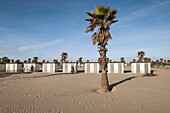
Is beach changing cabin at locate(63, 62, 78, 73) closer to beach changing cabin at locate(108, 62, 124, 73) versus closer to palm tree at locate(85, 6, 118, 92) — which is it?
beach changing cabin at locate(108, 62, 124, 73)

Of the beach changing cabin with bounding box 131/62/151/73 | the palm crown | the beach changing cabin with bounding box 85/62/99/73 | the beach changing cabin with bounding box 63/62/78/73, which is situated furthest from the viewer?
the beach changing cabin with bounding box 63/62/78/73

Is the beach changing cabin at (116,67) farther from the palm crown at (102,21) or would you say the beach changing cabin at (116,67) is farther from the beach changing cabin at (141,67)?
the palm crown at (102,21)

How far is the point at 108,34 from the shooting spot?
32.2 feet

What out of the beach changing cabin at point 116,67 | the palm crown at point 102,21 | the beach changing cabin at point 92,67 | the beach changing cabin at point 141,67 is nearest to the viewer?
the palm crown at point 102,21

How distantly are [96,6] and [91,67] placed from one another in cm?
2165

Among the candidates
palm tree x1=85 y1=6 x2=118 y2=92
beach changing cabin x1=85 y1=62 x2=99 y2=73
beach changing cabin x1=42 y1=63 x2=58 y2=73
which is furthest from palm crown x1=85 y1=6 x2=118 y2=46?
beach changing cabin x1=42 y1=63 x2=58 y2=73

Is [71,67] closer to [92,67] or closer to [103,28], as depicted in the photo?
[92,67]

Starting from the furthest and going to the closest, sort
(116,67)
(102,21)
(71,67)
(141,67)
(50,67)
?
(50,67), (71,67), (116,67), (141,67), (102,21)

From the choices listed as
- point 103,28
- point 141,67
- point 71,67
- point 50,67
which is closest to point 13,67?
point 50,67

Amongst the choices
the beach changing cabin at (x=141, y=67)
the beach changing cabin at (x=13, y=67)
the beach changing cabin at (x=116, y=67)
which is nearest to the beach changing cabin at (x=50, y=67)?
the beach changing cabin at (x=13, y=67)

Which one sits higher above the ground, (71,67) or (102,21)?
(102,21)

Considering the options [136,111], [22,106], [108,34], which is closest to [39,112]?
[22,106]

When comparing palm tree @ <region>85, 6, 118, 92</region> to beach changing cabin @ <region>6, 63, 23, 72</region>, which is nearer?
palm tree @ <region>85, 6, 118, 92</region>

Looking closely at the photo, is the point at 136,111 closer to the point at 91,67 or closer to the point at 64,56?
the point at 91,67
